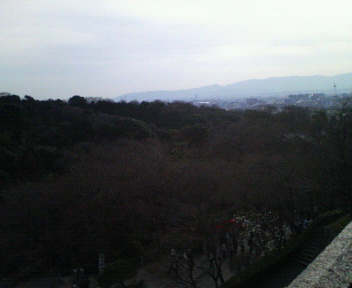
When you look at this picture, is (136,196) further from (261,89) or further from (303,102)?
(261,89)

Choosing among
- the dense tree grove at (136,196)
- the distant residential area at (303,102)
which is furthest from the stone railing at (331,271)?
the distant residential area at (303,102)

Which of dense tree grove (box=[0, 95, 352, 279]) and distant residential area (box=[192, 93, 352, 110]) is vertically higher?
distant residential area (box=[192, 93, 352, 110])

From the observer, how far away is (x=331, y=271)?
3.22 m

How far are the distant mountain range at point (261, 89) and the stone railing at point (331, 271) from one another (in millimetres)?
63919

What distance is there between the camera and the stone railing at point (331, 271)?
119 inches

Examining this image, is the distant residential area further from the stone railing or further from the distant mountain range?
the distant mountain range

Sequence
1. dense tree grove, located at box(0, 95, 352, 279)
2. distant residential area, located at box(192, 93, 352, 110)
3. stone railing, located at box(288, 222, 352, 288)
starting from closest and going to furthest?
stone railing, located at box(288, 222, 352, 288)
dense tree grove, located at box(0, 95, 352, 279)
distant residential area, located at box(192, 93, 352, 110)

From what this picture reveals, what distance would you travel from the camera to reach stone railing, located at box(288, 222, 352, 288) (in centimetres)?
303

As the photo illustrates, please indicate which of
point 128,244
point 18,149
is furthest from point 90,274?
point 18,149

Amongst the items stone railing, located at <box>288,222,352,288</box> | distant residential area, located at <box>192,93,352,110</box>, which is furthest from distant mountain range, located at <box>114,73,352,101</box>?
stone railing, located at <box>288,222,352,288</box>

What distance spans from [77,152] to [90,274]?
7.33 m

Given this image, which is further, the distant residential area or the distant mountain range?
the distant mountain range

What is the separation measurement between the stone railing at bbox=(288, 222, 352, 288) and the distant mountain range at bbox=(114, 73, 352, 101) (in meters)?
63.9

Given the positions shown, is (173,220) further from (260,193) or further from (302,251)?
(302,251)
